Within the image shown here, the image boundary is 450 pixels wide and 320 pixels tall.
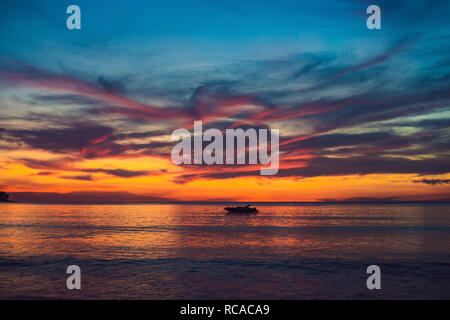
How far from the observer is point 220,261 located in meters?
30.7

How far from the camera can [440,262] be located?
30.5 metres

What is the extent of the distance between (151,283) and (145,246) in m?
Result: 18.9
